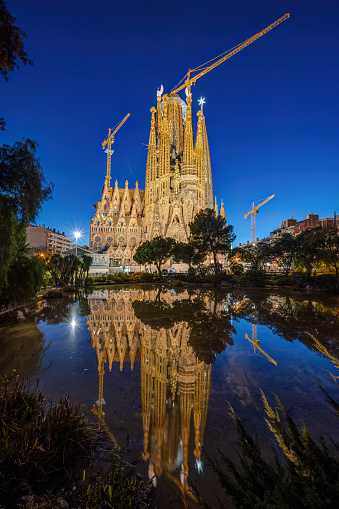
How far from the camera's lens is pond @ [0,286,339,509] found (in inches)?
106

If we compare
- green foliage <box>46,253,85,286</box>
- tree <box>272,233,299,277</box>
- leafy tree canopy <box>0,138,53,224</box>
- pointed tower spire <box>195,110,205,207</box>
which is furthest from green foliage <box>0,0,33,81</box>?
pointed tower spire <box>195,110,205,207</box>

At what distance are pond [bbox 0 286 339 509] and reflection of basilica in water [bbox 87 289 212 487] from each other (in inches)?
0.6

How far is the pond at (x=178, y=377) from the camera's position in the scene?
2.69 meters

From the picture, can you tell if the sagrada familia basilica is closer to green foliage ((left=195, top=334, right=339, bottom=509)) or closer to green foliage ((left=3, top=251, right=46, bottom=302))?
green foliage ((left=3, top=251, right=46, bottom=302))

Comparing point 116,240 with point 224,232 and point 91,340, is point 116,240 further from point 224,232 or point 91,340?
point 91,340

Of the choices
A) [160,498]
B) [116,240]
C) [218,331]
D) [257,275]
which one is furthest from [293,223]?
[160,498]

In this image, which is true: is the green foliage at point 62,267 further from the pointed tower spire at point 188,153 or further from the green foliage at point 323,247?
the pointed tower spire at point 188,153

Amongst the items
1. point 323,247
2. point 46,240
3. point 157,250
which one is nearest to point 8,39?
point 323,247

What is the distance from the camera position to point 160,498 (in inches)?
81.0

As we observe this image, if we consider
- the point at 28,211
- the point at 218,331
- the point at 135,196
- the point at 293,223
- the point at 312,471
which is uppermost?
the point at 135,196

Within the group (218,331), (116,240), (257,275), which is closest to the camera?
(218,331)

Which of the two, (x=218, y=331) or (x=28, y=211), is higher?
(x=28, y=211)

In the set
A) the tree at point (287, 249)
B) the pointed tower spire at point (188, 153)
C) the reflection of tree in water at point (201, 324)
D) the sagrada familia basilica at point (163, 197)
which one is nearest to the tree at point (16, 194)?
the reflection of tree in water at point (201, 324)

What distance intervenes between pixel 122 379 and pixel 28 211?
23.8 ft
